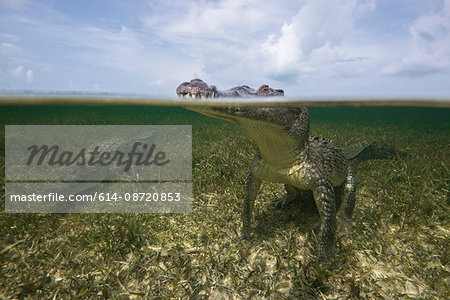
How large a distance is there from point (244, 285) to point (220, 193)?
70.1 inches

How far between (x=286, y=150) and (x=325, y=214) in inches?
27.3

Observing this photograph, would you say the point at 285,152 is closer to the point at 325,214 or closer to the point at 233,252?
the point at 325,214

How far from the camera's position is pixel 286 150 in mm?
2354

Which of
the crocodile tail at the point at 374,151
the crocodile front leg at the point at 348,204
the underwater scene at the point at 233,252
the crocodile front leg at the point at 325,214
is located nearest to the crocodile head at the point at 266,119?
the crocodile front leg at the point at 325,214

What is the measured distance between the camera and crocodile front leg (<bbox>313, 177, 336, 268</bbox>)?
2.36 metres

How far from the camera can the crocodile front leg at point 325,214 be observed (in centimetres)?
236

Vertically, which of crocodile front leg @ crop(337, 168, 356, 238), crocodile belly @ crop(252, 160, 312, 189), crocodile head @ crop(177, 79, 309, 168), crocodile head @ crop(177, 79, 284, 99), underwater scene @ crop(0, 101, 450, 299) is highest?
crocodile head @ crop(177, 79, 284, 99)

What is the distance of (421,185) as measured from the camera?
3.74m

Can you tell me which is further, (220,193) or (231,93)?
(220,193)

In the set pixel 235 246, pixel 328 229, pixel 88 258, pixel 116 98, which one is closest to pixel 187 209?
pixel 235 246

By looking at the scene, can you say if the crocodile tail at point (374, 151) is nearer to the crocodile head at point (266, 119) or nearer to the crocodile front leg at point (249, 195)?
the crocodile front leg at point (249, 195)

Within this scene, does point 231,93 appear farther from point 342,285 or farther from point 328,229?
point 342,285

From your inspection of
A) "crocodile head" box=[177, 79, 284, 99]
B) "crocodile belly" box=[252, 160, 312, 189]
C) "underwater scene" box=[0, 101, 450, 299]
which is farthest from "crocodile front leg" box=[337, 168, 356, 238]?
"crocodile head" box=[177, 79, 284, 99]

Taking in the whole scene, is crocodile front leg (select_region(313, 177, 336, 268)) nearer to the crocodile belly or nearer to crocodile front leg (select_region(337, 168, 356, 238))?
the crocodile belly
